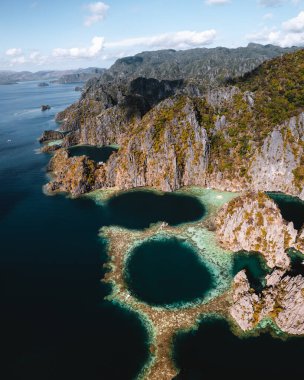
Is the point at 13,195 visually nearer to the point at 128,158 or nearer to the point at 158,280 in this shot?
the point at 128,158

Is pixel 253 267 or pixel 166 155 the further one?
pixel 166 155

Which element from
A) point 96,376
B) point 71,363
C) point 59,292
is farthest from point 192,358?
point 59,292

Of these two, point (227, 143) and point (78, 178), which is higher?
point (227, 143)

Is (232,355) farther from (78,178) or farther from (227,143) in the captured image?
(227,143)

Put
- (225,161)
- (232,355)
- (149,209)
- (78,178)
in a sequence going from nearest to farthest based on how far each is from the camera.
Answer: (232,355) < (149,209) < (225,161) < (78,178)

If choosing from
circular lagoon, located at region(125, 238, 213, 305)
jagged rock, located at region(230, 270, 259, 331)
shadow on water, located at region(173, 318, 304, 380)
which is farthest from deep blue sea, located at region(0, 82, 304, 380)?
circular lagoon, located at region(125, 238, 213, 305)

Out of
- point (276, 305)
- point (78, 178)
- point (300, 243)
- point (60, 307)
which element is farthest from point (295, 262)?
point (78, 178)

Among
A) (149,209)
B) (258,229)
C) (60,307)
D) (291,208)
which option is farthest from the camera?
(149,209)

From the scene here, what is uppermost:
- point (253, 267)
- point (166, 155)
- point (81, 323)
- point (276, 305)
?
point (166, 155)
